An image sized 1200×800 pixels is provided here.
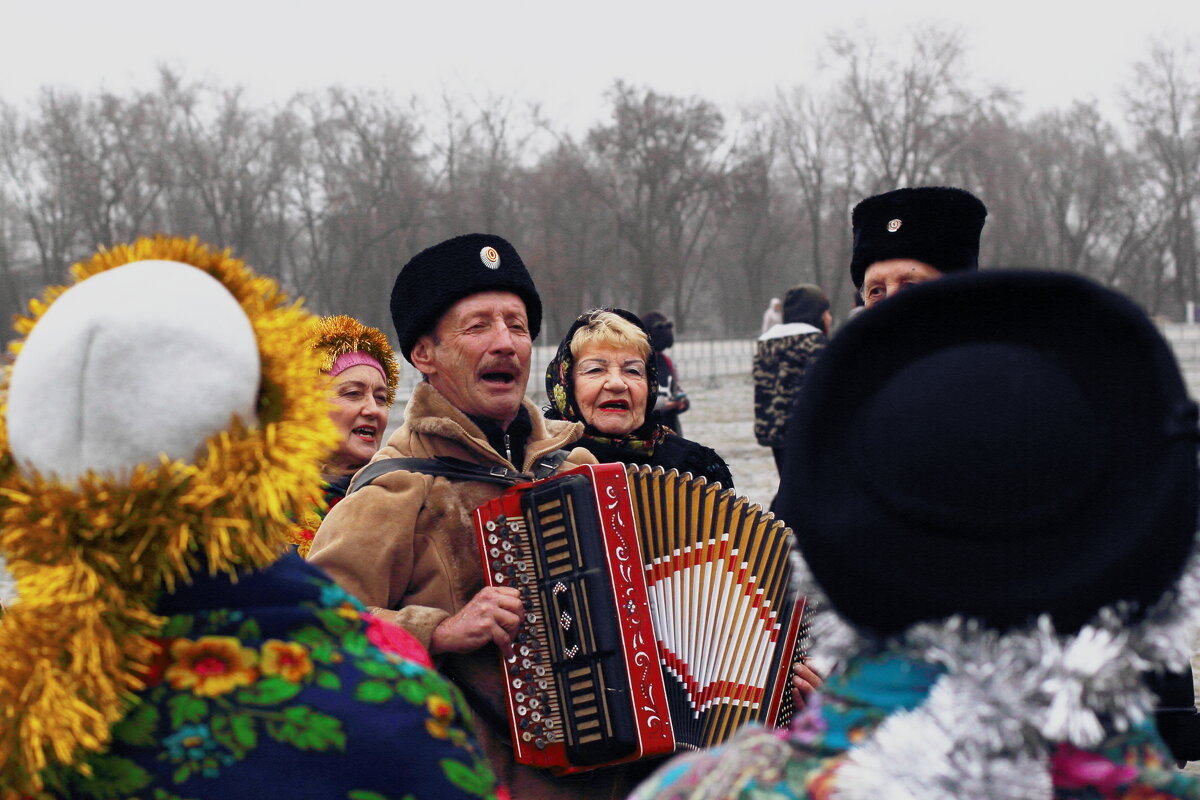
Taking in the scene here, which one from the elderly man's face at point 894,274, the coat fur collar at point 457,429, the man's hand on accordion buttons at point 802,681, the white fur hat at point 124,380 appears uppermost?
the elderly man's face at point 894,274

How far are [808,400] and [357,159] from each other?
44129 millimetres

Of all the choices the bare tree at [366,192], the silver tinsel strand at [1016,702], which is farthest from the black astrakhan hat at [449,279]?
the bare tree at [366,192]

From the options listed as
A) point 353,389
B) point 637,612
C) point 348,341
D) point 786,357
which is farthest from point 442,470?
point 786,357

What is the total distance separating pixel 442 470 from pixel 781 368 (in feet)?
18.8

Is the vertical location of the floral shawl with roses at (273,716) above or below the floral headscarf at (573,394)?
below

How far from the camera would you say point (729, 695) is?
2.65m

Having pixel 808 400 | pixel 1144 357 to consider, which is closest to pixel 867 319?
pixel 808 400

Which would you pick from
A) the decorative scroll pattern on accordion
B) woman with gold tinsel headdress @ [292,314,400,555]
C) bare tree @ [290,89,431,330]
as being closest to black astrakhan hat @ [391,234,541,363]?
the decorative scroll pattern on accordion

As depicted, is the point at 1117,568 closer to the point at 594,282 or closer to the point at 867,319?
the point at 867,319

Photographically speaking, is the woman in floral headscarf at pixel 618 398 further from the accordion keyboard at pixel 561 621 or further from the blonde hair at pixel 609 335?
the accordion keyboard at pixel 561 621

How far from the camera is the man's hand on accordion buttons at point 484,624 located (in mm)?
2445

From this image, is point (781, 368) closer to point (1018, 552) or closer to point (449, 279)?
point (449, 279)

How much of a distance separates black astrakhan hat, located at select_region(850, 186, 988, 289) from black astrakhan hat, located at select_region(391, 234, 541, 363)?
883mm

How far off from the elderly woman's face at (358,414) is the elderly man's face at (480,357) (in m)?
0.94
